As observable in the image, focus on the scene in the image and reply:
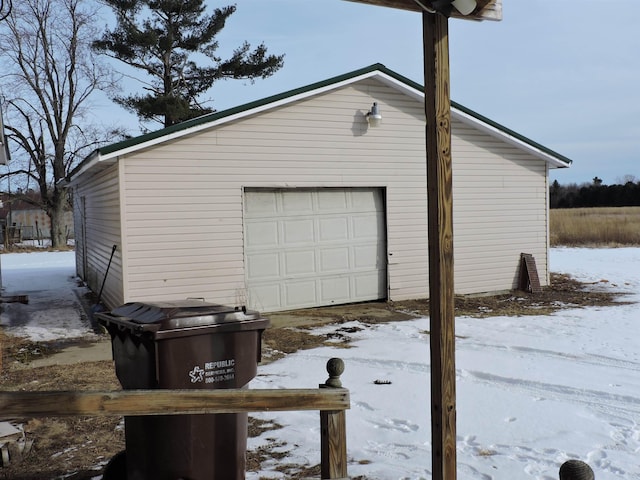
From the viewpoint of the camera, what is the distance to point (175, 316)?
333 cm

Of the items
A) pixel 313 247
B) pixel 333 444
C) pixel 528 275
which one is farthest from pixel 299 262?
pixel 333 444

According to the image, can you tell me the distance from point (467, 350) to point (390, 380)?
65.9 inches

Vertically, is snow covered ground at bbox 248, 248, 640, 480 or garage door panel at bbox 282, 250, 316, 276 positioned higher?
garage door panel at bbox 282, 250, 316, 276

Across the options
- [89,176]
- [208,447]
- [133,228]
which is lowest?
[208,447]

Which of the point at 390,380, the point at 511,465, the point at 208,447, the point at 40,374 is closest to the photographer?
the point at 208,447

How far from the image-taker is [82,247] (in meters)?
15.7

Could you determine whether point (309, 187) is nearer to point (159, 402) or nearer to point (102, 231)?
point (102, 231)

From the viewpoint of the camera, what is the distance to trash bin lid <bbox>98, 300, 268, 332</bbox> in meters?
3.29

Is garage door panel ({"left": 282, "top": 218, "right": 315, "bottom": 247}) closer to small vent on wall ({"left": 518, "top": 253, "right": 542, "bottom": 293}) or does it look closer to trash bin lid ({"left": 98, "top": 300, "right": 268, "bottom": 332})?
small vent on wall ({"left": 518, "top": 253, "right": 542, "bottom": 293})

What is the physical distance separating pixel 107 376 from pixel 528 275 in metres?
8.79

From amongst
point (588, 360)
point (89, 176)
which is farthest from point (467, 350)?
point (89, 176)

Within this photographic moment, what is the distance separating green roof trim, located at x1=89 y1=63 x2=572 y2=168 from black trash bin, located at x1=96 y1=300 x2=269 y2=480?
18.6 ft

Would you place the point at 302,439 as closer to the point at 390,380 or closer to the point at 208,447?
the point at 208,447

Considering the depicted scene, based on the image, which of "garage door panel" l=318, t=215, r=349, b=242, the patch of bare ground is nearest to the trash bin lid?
the patch of bare ground
